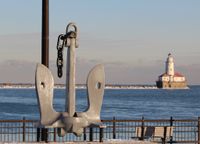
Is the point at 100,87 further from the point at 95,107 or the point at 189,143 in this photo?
the point at 189,143

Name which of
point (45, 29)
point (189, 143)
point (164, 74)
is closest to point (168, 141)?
point (189, 143)

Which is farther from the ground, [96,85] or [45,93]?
[96,85]

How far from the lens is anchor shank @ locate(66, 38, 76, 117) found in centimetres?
1622

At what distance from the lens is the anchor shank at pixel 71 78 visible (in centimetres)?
1622

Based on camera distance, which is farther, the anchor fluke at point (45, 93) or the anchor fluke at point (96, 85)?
the anchor fluke at point (96, 85)

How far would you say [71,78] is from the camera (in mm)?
16281

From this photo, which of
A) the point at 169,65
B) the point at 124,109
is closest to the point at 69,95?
the point at 124,109

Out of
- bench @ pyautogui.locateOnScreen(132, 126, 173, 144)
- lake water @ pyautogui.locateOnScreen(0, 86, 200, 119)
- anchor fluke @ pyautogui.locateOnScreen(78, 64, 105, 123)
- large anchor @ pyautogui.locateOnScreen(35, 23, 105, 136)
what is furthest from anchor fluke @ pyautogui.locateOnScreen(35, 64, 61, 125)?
lake water @ pyautogui.locateOnScreen(0, 86, 200, 119)

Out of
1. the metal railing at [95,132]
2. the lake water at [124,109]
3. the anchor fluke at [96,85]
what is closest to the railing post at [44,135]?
the metal railing at [95,132]

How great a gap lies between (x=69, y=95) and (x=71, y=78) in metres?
0.42

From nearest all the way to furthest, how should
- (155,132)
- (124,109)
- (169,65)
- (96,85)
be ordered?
(96,85), (155,132), (124,109), (169,65)

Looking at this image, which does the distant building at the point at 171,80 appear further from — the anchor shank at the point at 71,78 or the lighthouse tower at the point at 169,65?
the anchor shank at the point at 71,78

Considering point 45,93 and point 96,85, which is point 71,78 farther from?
point 45,93

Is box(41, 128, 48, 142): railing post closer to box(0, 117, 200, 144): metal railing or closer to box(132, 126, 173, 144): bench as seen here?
box(0, 117, 200, 144): metal railing
